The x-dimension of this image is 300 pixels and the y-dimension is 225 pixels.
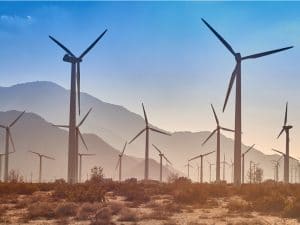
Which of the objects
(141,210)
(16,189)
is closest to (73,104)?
(16,189)

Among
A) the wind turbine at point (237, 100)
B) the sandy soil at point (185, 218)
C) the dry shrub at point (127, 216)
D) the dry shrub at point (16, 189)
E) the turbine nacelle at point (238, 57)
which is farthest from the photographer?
the turbine nacelle at point (238, 57)

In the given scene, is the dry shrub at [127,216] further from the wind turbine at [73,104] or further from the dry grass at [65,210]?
the wind turbine at [73,104]

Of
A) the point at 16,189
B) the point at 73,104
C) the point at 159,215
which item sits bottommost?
the point at 159,215

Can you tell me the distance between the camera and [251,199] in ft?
112

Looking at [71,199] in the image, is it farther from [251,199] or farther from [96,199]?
[251,199]

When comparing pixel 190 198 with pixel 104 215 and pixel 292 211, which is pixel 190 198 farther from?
pixel 104 215

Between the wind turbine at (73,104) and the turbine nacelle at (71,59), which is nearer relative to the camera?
the wind turbine at (73,104)

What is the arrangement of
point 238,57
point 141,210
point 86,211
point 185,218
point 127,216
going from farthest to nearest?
point 238,57 < point 141,210 < point 86,211 < point 185,218 < point 127,216

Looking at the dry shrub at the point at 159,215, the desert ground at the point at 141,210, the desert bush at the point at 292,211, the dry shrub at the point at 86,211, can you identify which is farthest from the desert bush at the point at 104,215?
the desert bush at the point at 292,211

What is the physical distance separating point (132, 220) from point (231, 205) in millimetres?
8142

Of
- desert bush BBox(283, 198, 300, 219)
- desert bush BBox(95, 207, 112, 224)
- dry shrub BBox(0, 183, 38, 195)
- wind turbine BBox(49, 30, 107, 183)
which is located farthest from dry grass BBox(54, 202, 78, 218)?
wind turbine BBox(49, 30, 107, 183)

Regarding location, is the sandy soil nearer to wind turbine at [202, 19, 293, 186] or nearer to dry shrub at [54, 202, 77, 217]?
dry shrub at [54, 202, 77, 217]

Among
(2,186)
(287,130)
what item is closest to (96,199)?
(2,186)

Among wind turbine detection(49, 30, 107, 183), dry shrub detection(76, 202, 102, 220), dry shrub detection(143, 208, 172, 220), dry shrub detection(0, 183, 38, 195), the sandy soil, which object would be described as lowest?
the sandy soil
